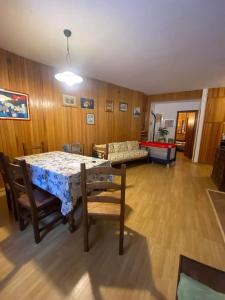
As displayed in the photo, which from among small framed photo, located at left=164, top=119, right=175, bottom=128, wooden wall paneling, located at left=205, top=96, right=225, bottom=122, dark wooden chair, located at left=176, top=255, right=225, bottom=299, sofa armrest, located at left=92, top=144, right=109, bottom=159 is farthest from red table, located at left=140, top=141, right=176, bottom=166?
dark wooden chair, located at left=176, top=255, right=225, bottom=299

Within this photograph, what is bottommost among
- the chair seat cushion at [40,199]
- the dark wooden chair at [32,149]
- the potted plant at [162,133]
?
the chair seat cushion at [40,199]

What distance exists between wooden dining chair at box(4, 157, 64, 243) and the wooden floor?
181 mm

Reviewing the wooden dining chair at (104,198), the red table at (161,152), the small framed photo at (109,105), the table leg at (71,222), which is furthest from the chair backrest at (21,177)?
the red table at (161,152)

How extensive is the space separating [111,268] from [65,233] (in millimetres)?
733

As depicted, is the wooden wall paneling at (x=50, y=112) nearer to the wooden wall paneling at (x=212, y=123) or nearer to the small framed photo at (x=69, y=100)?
the small framed photo at (x=69, y=100)

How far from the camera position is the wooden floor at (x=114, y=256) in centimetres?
119

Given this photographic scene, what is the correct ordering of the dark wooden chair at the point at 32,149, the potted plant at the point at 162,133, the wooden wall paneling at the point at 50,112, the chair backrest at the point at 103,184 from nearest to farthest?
1. the chair backrest at the point at 103,184
2. the wooden wall paneling at the point at 50,112
3. the dark wooden chair at the point at 32,149
4. the potted plant at the point at 162,133

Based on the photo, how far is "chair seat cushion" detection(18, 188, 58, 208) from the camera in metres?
1.62

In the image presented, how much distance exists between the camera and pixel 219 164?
3.35 meters

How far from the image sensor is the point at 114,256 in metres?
1.49

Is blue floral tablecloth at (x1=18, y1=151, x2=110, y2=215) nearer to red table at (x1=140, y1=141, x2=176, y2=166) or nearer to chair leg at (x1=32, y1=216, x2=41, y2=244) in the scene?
chair leg at (x1=32, y1=216, x2=41, y2=244)

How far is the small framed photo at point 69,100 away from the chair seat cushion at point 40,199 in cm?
251

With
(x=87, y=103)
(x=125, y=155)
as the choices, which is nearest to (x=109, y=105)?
(x=87, y=103)

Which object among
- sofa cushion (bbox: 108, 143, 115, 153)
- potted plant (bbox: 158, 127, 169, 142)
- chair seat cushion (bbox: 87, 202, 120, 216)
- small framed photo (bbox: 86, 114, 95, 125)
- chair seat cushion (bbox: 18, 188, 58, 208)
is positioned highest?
small framed photo (bbox: 86, 114, 95, 125)
